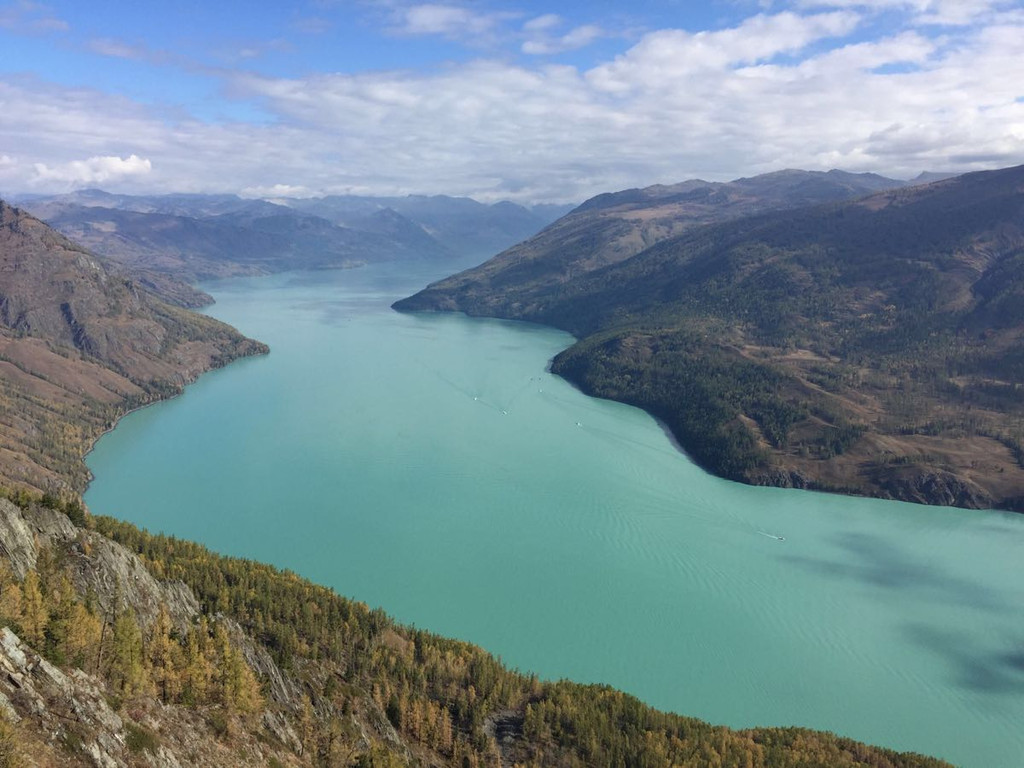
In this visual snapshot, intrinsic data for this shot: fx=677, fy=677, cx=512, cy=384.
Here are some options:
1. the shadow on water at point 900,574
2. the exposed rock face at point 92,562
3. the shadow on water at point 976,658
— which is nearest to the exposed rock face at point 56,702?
the exposed rock face at point 92,562

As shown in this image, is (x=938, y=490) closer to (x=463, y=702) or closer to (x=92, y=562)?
(x=463, y=702)

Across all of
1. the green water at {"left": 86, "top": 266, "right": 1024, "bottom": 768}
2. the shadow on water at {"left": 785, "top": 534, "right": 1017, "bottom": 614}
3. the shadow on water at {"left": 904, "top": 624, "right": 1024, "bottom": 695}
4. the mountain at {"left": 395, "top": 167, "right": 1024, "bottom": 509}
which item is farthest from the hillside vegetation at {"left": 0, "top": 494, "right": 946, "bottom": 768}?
the mountain at {"left": 395, "top": 167, "right": 1024, "bottom": 509}

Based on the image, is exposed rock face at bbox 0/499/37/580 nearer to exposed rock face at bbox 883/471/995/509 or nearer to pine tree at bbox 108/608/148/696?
pine tree at bbox 108/608/148/696

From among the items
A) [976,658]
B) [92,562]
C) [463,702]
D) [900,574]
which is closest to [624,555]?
[900,574]

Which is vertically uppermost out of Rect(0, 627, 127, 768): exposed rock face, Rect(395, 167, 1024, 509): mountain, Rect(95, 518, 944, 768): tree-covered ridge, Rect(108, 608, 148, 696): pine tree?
Rect(395, 167, 1024, 509): mountain

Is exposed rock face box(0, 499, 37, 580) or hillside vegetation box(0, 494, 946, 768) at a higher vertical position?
exposed rock face box(0, 499, 37, 580)

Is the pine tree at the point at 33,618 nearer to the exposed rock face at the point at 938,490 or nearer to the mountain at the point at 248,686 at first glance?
the mountain at the point at 248,686
